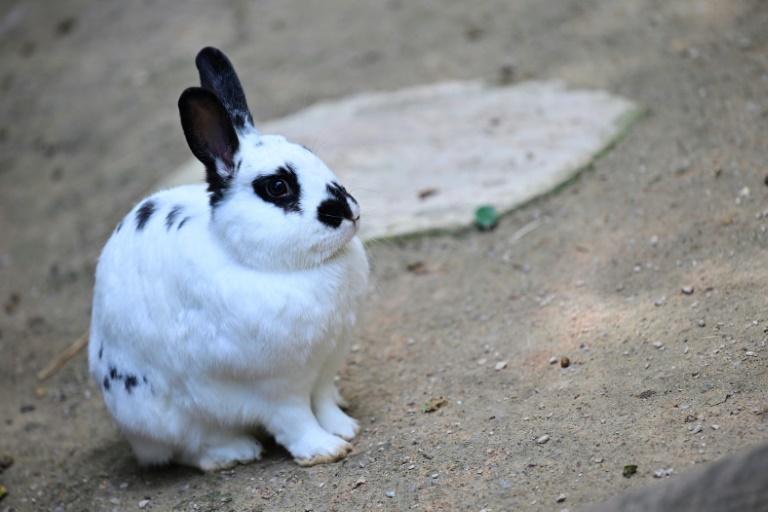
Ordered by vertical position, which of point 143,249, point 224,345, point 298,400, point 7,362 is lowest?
point 7,362

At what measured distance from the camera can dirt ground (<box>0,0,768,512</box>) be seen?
3332 millimetres

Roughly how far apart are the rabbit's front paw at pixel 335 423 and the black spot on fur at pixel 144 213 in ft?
3.59

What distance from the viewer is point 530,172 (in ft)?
18.0

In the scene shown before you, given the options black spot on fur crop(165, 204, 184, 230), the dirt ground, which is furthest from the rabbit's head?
the dirt ground

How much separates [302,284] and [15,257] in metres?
4.00

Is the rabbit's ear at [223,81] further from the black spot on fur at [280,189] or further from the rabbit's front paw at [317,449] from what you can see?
the rabbit's front paw at [317,449]

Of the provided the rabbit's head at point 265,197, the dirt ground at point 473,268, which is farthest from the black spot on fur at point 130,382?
the rabbit's head at point 265,197

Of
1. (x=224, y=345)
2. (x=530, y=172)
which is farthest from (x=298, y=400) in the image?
(x=530, y=172)

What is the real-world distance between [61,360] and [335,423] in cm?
231

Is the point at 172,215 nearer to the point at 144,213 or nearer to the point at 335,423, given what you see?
the point at 144,213

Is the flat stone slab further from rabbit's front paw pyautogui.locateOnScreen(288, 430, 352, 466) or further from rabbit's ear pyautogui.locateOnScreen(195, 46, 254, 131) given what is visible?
rabbit's front paw pyautogui.locateOnScreen(288, 430, 352, 466)

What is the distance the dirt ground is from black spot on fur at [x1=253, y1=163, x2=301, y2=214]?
43.7 inches

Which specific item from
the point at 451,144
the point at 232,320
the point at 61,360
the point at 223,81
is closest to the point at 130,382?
the point at 232,320

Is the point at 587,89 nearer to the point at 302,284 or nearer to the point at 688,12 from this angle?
the point at 688,12
